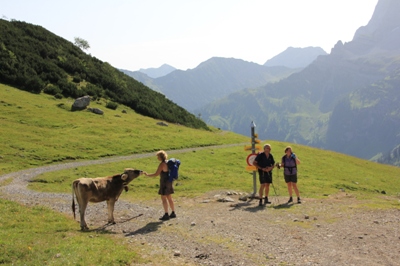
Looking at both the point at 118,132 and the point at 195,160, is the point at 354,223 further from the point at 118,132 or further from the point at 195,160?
the point at 118,132

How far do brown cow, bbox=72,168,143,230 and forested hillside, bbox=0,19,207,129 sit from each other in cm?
5994

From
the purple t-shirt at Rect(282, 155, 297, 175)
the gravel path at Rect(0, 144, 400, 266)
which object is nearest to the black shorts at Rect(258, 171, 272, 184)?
the purple t-shirt at Rect(282, 155, 297, 175)

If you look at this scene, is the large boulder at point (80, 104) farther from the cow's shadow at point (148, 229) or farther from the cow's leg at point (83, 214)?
the cow's shadow at point (148, 229)

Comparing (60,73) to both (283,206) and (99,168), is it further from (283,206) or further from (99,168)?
(283,206)

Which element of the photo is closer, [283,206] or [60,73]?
[283,206]

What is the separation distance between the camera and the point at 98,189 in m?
15.1

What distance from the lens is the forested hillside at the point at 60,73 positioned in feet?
229

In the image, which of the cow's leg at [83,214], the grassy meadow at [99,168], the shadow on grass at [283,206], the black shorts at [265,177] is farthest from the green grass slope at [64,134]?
the shadow on grass at [283,206]

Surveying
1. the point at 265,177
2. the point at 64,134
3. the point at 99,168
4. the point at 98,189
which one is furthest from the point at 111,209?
the point at 64,134

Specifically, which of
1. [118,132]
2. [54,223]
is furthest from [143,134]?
[54,223]

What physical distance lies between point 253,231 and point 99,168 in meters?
23.0

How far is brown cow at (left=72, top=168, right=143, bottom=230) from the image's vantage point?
47.8ft

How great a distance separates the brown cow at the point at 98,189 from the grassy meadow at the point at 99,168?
4.20 ft

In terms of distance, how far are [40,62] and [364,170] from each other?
7224 centimetres
